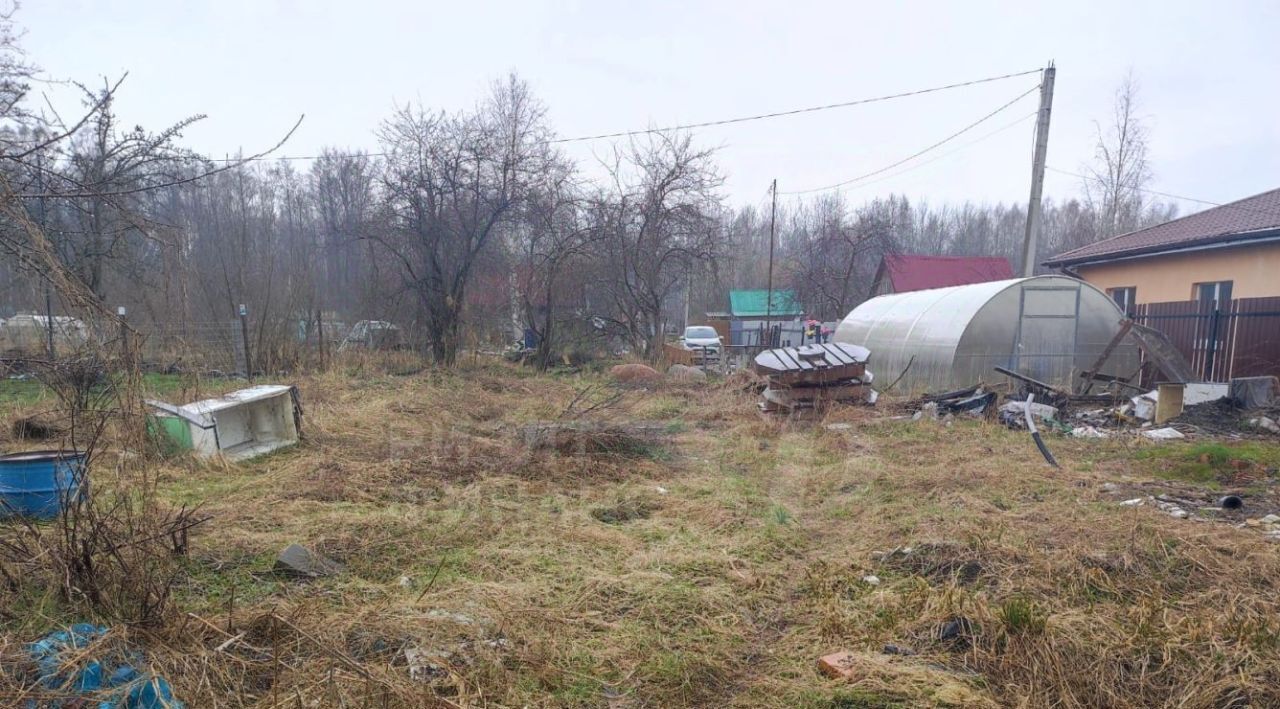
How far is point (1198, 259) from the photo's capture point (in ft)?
→ 45.4

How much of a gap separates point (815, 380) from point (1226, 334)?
7.81 metres

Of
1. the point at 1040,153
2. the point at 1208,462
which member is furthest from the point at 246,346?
the point at 1040,153

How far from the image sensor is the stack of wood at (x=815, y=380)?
10.3m

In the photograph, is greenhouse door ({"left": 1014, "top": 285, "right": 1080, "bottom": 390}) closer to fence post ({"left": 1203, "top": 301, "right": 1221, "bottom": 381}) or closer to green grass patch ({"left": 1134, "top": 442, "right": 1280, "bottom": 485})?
fence post ({"left": 1203, "top": 301, "right": 1221, "bottom": 381})

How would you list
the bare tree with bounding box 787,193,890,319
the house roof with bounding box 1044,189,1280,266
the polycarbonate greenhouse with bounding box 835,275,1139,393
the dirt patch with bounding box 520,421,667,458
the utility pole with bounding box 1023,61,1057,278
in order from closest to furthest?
the dirt patch with bounding box 520,421,667,458 < the polycarbonate greenhouse with bounding box 835,275,1139,393 < the house roof with bounding box 1044,189,1280,266 < the utility pole with bounding box 1023,61,1057,278 < the bare tree with bounding box 787,193,890,319

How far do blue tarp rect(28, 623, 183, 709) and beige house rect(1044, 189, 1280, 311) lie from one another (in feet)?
50.3

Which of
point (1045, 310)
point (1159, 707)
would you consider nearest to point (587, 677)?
point (1159, 707)

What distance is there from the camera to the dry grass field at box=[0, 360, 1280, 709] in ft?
9.30

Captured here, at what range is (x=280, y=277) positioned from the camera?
1533 cm

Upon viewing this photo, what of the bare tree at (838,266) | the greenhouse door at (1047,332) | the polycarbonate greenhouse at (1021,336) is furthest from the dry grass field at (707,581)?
the bare tree at (838,266)

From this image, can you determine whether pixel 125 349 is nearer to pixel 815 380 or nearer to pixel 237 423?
pixel 237 423

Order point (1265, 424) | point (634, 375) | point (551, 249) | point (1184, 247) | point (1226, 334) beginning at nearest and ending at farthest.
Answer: point (1265, 424) → point (1226, 334) → point (1184, 247) → point (634, 375) → point (551, 249)

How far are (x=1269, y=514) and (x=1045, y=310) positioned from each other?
24.5ft

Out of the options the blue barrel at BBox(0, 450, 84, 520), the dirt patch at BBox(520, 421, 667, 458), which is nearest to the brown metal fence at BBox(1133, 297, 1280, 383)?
the dirt patch at BBox(520, 421, 667, 458)
